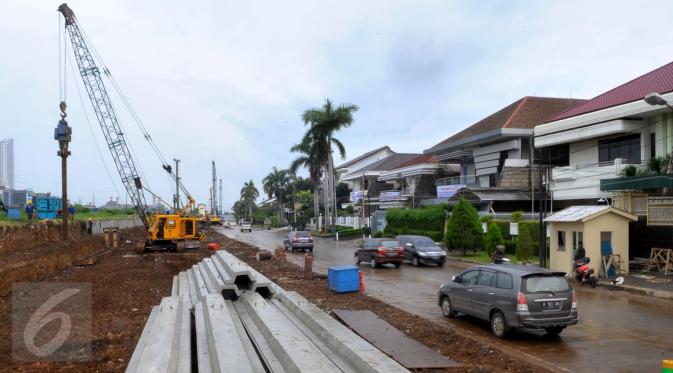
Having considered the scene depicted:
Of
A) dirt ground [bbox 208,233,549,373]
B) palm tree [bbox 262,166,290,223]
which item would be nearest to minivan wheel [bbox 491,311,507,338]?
dirt ground [bbox 208,233,549,373]

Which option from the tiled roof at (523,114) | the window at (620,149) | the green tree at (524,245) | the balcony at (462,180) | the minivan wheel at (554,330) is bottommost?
the minivan wheel at (554,330)

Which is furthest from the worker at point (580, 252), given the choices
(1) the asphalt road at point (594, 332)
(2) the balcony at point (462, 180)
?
(2) the balcony at point (462, 180)

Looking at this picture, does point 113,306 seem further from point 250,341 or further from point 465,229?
point 465,229

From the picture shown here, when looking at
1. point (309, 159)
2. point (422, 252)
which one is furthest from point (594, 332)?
point (309, 159)

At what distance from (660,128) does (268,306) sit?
2689 cm

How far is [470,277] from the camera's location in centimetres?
Answer: 1316

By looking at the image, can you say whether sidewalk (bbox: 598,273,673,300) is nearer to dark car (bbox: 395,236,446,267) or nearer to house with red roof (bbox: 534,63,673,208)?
house with red roof (bbox: 534,63,673,208)

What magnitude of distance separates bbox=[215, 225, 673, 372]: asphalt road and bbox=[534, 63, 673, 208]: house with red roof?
12000 mm

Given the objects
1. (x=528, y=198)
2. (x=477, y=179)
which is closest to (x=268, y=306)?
(x=528, y=198)

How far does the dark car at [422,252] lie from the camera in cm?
2803

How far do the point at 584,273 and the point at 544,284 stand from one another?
1009 cm

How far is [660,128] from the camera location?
97.0ft

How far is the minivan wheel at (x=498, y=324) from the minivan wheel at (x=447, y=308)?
1.87 m

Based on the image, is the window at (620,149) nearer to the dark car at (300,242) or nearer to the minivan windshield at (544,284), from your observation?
the dark car at (300,242)
